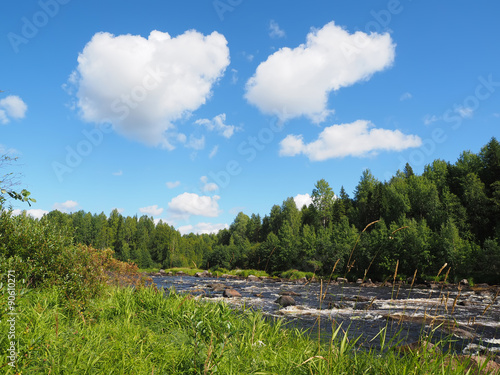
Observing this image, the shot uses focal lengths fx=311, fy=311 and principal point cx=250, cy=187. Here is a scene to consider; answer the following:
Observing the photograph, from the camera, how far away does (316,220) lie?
275ft

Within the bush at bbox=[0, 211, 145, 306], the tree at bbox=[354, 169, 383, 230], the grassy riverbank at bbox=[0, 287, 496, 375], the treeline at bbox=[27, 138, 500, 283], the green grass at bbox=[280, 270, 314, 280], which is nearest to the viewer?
the grassy riverbank at bbox=[0, 287, 496, 375]

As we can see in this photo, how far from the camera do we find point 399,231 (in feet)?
167

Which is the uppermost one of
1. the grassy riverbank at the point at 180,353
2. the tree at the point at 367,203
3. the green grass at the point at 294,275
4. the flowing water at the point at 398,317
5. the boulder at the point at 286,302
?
the tree at the point at 367,203

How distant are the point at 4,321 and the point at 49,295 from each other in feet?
9.30

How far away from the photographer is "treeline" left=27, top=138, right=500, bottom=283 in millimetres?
45250

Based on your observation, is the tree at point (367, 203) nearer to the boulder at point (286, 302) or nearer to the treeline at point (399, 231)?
the treeline at point (399, 231)

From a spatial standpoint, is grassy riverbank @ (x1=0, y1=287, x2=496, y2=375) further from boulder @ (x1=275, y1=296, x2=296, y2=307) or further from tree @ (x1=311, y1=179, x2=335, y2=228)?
tree @ (x1=311, y1=179, x2=335, y2=228)

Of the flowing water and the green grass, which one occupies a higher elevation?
the flowing water

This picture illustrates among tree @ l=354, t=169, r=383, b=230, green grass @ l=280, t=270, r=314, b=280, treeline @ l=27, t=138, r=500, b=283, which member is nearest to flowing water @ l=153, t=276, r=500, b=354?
treeline @ l=27, t=138, r=500, b=283

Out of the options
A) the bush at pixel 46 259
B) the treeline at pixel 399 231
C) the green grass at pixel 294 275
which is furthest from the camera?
the green grass at pixel 294 275

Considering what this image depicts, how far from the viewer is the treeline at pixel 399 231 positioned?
45250 millimetres

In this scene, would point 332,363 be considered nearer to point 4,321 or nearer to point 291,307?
point 4,321

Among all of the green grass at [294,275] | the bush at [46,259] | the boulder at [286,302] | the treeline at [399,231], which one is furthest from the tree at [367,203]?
the bush at [46,259]

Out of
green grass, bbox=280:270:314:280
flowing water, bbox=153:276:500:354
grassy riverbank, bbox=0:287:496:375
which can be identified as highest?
grassy riverbank, bbox=0:287:496:375
